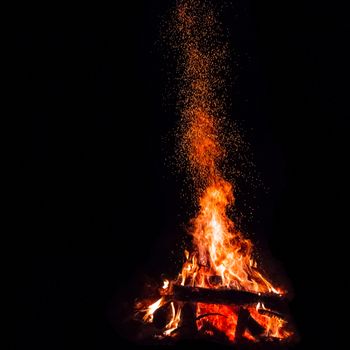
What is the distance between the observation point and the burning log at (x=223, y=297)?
10.5 feet

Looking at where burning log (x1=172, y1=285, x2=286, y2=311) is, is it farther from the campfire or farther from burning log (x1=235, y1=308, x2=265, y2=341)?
burning log (x1=235, y1=308, x2=265, y2=341)

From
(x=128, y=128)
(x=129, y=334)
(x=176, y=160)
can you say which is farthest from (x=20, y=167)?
(x=129, y=334)

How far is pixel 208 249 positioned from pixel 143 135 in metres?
2.07

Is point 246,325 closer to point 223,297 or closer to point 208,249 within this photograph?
point 223,297

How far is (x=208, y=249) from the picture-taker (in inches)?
164

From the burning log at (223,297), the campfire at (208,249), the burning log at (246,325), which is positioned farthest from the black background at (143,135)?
the burning log at (246,325)

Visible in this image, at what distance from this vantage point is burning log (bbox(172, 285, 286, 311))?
10.5 ft

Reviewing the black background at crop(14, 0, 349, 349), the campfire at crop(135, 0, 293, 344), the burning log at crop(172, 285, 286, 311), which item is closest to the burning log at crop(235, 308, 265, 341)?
the campfire at crop(135, 0, 293, 344)

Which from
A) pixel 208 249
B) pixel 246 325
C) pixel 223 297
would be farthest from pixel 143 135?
pixel 246 325

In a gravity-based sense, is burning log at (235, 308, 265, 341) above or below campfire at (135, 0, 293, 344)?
below

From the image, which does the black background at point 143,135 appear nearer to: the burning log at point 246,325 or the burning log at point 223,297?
the burning log at point 223,297

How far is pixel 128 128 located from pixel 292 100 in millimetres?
2534

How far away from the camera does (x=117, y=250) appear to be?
4848 millimetres

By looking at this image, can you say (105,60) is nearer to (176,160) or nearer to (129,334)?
(176,160)
